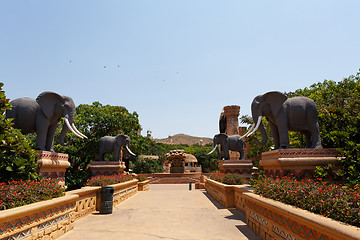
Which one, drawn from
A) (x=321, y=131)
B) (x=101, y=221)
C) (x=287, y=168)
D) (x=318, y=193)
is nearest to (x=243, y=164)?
(x=321, y=131)

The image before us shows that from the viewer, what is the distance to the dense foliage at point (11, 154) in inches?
256

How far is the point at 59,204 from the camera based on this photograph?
6051mm

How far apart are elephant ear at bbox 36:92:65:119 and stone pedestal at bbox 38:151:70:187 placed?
1432mm

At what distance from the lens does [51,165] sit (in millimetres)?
8492

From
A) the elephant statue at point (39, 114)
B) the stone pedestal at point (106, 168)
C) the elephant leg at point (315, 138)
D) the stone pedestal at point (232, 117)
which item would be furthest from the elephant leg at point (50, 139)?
the stone pedestal at point (232, 117)

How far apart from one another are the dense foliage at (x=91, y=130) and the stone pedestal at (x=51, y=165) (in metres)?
10.6

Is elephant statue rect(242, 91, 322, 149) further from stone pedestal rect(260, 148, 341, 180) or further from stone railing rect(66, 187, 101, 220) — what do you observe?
stone railing rect(66, 187, 101, 220)

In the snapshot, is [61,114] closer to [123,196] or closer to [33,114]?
[33,114]

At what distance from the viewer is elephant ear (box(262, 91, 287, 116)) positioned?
8969 millimetres

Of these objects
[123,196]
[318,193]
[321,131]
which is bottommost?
[123,196]

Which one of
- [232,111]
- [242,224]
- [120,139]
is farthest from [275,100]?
[232,111]

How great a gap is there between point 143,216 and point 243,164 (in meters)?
9.36

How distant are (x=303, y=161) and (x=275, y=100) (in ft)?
7.76

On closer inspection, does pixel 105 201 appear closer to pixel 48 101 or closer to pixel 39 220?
pixel 48 101
